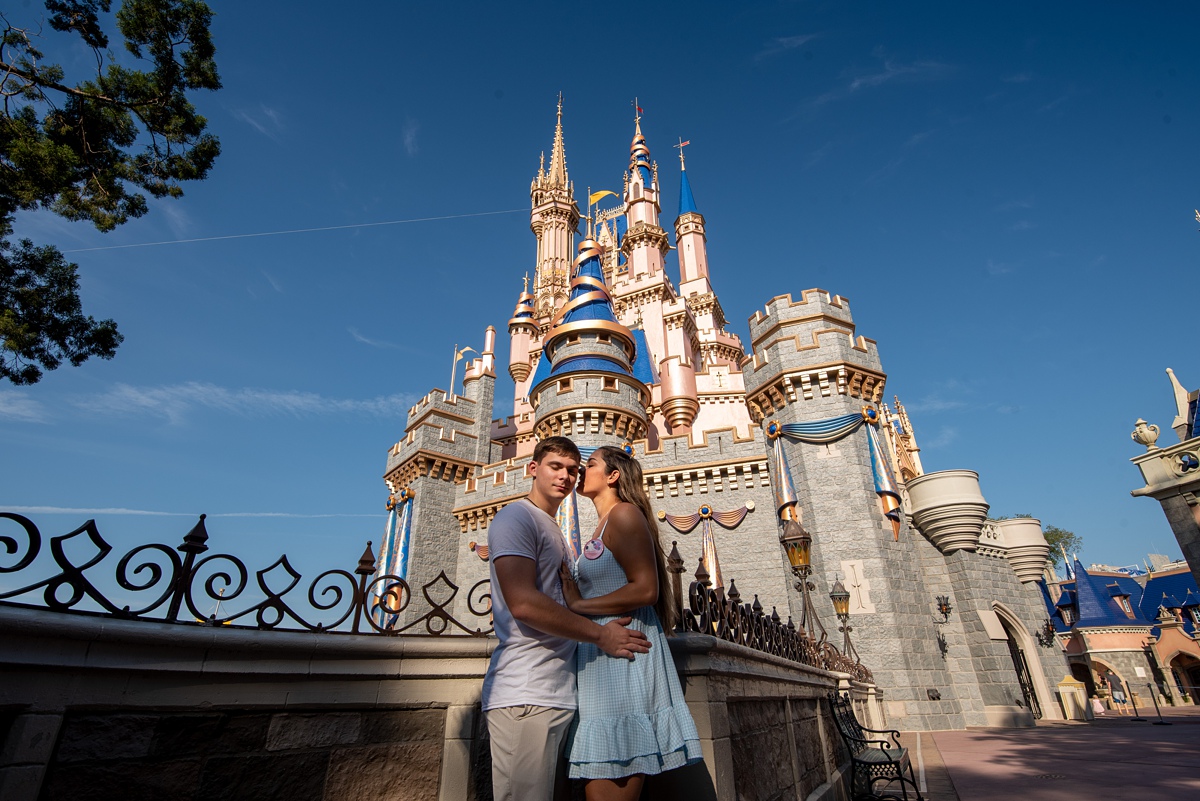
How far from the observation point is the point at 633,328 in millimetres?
30672

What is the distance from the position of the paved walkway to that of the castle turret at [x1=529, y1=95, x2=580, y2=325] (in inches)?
1166

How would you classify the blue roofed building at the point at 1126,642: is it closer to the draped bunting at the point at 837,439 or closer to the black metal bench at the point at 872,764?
the draped bunting at the point at 837,439

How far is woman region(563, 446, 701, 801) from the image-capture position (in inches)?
82.3

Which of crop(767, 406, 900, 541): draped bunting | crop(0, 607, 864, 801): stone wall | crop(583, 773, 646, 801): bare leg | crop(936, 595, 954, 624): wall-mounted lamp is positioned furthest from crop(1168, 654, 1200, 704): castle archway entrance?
crop(583, 773, 646, 801): bare leg

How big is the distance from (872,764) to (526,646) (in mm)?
5401

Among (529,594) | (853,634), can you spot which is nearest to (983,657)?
(853,634)

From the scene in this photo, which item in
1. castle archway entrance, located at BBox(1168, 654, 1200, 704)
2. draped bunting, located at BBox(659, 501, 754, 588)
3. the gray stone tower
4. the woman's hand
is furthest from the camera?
castle archway entrance, located at BBox(1168, 654, 1200, 704)

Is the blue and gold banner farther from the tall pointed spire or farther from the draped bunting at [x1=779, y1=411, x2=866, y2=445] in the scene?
the tall pointed spire

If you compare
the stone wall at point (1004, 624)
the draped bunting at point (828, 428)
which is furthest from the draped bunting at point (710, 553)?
the stone wall at point (1004, 624)

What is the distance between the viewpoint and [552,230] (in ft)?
134

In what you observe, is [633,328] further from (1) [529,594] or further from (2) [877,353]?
(1) [529,594]

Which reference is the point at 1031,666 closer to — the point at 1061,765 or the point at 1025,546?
the point at 1025,546

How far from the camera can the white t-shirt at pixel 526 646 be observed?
214cm

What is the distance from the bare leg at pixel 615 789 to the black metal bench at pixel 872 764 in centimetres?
445
